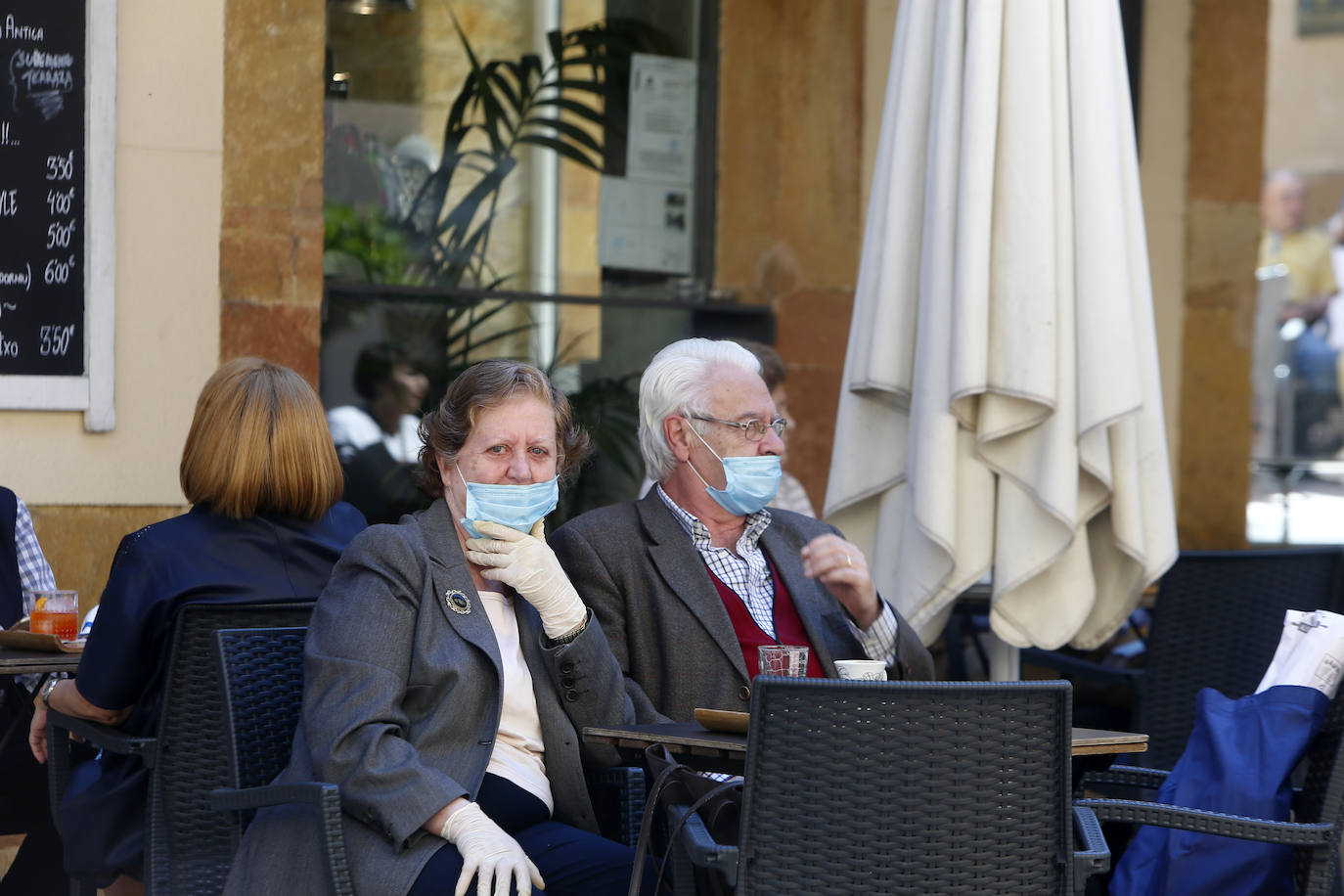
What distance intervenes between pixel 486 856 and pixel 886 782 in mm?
713

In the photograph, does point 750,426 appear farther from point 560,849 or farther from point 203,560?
point 203,560

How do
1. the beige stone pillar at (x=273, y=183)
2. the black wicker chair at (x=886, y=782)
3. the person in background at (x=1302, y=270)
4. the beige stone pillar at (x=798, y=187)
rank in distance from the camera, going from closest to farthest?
the black wicker chair at (x=886, y=782) < the beige stone pillar at (x=273, y=183) < the beige stone pillar at (x=798, y=187) < the person in background at (x=1302, y=270)

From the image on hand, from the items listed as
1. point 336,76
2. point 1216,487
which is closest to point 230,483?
point 336,76

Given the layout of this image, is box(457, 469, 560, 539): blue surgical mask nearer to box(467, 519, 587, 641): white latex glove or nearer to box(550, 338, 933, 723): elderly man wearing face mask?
box(467, 519, 587, 641): white latex glove

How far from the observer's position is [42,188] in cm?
501

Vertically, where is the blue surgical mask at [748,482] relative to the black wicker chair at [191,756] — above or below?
above

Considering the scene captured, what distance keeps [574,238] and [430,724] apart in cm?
364

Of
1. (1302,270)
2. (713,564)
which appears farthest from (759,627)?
(1302,270)

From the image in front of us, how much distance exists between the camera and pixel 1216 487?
7074 mm

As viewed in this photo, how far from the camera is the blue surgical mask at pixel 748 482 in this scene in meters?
3.58

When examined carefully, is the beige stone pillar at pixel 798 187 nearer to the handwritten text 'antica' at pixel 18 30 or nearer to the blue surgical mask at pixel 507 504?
the handwritten text 'antica' at pixel 18 30

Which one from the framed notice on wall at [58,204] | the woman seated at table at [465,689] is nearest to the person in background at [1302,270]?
the framed notice on wall at [58,204]

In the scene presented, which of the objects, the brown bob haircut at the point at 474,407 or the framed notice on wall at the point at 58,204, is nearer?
the brown bob haircut at the point at 474,407

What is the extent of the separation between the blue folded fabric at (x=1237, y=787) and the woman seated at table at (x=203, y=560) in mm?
1830
